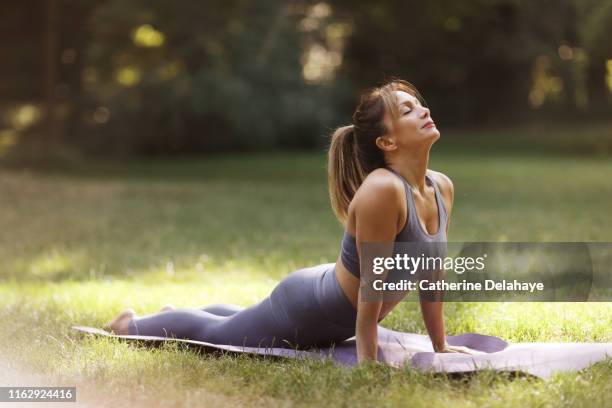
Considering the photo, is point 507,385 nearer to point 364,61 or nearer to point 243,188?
point 243,188

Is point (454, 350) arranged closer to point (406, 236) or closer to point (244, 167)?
point (406, 236)

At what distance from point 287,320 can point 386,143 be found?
950mm

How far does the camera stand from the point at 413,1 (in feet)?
59.3

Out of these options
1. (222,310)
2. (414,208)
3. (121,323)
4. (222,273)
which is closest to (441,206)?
(414,208)

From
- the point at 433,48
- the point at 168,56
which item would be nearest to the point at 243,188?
the point at 168,56

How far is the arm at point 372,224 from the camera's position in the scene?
3.36 metres

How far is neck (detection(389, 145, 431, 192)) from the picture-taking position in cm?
355

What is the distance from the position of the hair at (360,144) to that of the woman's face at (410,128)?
0.02 m

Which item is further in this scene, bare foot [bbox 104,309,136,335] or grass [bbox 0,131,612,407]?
bare foot [bbox 104,309,136,335]

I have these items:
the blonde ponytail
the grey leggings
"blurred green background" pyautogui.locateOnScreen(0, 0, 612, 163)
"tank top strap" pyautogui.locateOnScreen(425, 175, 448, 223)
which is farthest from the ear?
"blurred green background" pyautogui.locateOnScreen(0, 0, 612, 163)

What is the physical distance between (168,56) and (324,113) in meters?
5.22

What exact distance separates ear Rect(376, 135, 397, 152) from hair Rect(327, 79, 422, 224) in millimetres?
23

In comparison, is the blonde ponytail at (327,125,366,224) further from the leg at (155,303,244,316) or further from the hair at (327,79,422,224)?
the leg at (155,303,244,316)

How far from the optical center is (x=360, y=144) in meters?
3.62
